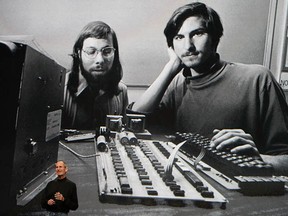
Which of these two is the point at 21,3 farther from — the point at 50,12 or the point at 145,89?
the point at 145,89

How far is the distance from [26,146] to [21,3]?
0.79m

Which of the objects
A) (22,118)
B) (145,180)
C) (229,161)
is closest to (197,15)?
(229,161)

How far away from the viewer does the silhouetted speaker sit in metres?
0.65

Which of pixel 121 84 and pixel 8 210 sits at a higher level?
pixel 121 84

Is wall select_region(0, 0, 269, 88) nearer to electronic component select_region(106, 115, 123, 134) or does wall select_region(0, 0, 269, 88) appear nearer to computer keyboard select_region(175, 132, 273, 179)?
electronic component select_region(106, 115, 123, 134)

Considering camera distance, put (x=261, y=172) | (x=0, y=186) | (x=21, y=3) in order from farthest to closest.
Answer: (x=21, y=3), (x=261, y=172), (x=0, y=186)

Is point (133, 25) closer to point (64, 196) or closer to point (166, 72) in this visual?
point (166, 72)

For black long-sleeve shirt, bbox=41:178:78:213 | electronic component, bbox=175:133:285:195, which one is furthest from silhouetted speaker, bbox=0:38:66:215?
electronic component, bbox=175:133:285:195

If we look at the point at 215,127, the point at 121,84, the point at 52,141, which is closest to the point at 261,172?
the point at 215,127

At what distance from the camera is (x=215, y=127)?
4.50 feet

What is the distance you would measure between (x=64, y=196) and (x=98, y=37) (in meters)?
0.80

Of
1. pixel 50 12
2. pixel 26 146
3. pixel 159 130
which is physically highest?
pixel 50 12

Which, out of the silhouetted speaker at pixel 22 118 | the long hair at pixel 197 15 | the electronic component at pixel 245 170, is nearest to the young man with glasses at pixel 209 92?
the long hair at pixel 197 15

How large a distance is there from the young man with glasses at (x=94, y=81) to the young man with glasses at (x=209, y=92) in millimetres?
108
